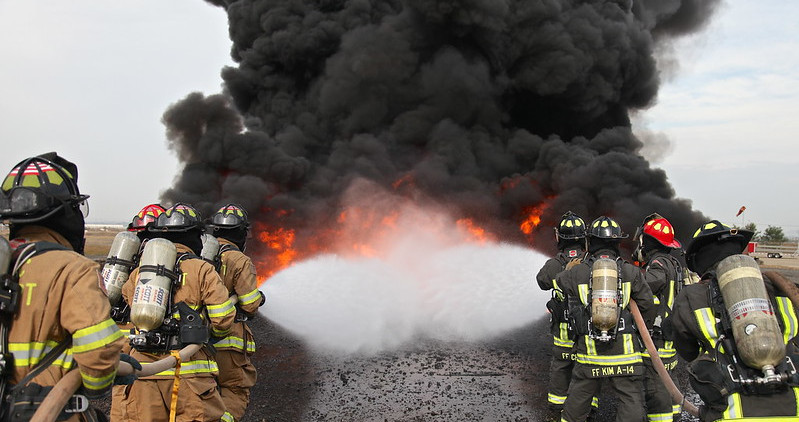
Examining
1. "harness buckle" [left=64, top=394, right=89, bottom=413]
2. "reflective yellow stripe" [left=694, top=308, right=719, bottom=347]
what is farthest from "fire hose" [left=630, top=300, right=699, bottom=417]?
"harness buckle" [left=64, top=394, right=89, bottom=413]

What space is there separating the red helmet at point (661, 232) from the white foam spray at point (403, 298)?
4.22 meters

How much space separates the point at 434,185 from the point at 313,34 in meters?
7.81

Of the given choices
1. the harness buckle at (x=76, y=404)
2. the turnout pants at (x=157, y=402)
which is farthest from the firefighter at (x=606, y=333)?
the harness buckle at (x=76, y=404)

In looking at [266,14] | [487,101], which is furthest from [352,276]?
[266,14]

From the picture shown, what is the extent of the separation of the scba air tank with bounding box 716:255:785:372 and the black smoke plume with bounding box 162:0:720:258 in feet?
44.8

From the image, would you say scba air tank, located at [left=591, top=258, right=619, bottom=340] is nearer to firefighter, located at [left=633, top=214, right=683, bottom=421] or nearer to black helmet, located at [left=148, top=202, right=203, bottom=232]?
firefighter, located at [left=633, top=214, right=683, bottom=421]

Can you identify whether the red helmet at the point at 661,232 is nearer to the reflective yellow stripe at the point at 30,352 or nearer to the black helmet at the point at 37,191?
the black helmet at the point at 37,191

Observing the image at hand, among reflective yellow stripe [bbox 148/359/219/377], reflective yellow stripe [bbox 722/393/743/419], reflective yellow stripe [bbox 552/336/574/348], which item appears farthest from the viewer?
reflective yellow stripe [bbox 552/336/574/348]

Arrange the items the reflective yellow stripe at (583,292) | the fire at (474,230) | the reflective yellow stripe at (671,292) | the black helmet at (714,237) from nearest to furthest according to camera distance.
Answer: the black helmet at (714,237) < the reflective yellow stripe at (583,292) < the reflective yellow stripe at (671,292) < the fire at (474,230)

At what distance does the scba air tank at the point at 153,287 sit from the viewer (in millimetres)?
3217

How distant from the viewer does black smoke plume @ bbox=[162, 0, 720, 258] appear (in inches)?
641

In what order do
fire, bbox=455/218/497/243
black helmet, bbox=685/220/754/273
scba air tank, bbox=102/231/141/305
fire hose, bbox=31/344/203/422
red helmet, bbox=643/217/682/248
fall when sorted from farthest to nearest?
fire, bbox=455/218/497/243 < red helmet, bbox=643/217/682/248 < scba air tank, bbox=102/231/141/305 < black helmet, bbox=685/220/754/273 < fire hose, bbox=31/344/203/422

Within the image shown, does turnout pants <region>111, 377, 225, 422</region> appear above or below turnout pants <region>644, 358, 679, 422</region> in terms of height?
below

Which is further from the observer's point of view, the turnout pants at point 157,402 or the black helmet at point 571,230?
the black helmet at point 571,230
